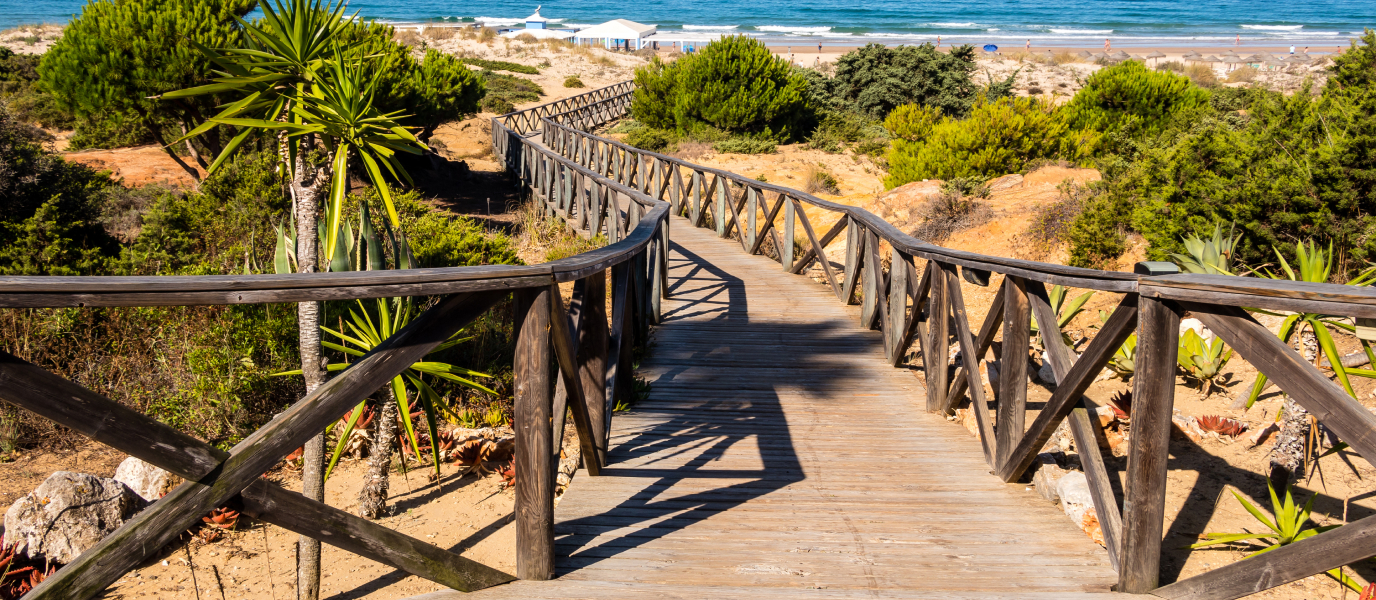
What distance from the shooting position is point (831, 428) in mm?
4203

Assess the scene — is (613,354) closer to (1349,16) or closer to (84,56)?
(84,56)

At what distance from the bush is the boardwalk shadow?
1346 inches

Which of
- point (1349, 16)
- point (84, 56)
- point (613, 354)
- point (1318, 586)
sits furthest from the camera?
point (1349, 16)

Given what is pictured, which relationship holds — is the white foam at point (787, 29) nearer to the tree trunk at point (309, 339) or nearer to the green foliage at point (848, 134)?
the green foliage at point (848, 134)

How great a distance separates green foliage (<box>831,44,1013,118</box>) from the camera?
69.7ft

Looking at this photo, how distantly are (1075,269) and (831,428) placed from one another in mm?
1781

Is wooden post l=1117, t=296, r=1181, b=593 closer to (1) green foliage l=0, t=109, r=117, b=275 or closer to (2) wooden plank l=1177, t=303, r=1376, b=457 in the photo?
(2) wooden plank l=1177, t=303, r=1376, b=457

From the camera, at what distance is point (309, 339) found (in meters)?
2.97

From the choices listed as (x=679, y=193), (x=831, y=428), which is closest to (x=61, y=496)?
(x=831, y=428)

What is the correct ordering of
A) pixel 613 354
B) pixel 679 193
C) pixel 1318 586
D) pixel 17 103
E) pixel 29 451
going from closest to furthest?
pixel 1318 586, pixel 613 354, pixel 29 451, pixel 679 193, pixel 17 103

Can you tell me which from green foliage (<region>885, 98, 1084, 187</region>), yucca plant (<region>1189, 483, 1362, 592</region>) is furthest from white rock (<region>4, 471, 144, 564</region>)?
green foliage (<region>885, 98, 1084, 187</region>)

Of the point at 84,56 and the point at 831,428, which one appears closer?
the point at 831,428

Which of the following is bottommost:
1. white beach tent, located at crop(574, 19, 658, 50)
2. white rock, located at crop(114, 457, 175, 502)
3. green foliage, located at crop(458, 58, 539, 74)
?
white rock, located at crop(114, 457, 175, 502)

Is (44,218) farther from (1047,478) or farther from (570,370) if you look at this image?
(1047,478)
